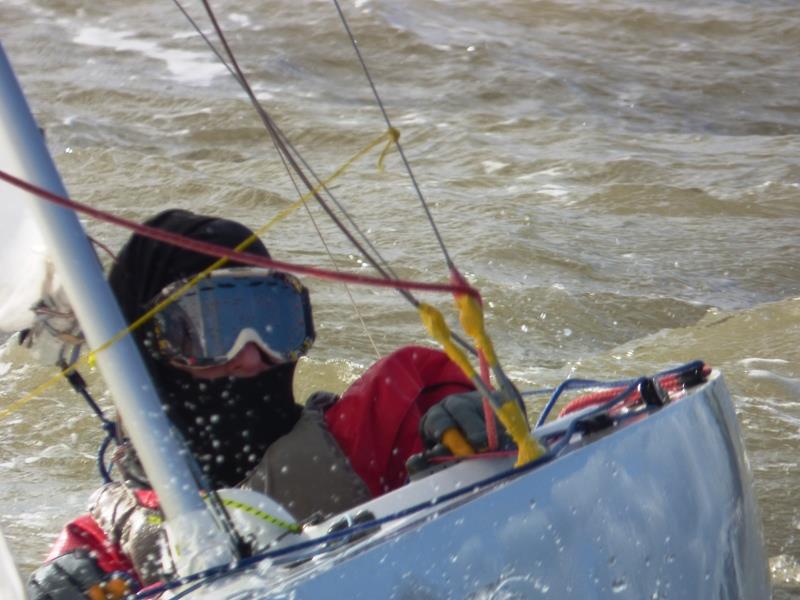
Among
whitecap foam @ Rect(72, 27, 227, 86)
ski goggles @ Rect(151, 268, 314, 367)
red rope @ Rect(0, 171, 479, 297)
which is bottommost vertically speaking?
whitecap foam @ Rect(72, 27, 227, 86)

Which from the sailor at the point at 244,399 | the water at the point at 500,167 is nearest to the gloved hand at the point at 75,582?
the sailor at the point at 244,399

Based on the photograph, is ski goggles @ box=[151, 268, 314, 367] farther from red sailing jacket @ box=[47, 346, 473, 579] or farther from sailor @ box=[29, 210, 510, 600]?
red sailing jacket @ box=[47, 346, 473, 579]

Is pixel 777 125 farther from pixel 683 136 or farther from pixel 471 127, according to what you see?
pixel 471 127

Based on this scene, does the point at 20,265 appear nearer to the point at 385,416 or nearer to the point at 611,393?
the point at 385,416

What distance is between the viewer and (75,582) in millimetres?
2215

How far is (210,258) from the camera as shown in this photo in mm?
2590

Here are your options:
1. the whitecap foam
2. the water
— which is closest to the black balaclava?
the water

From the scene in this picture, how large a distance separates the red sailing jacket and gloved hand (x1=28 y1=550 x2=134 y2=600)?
0.69ft

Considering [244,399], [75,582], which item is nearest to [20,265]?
[244,399]

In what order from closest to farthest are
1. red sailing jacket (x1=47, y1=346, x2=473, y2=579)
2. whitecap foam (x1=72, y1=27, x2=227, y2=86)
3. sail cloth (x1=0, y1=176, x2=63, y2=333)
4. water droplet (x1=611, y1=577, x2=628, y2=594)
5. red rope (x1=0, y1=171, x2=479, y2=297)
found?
red rope (x1=0, y1=171, x2=479, y2=297) → water droplet (x1=611, y1=577, x2=628, y2=594) → sail cloth (x1=0, y1=176, x2=63, y2=333) → red sailing jacket (x1=47, y1=346, x2=473, y2=579) → whitecap foam (x1=72, y1=27, x2=227, y2=86)

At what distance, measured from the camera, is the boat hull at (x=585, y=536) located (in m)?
1.94

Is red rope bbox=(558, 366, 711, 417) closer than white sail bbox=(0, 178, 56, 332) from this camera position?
No

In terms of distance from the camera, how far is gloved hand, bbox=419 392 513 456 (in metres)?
2.27

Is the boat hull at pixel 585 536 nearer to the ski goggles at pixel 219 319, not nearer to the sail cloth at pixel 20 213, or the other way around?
the ski goggles at pixel 219 319
